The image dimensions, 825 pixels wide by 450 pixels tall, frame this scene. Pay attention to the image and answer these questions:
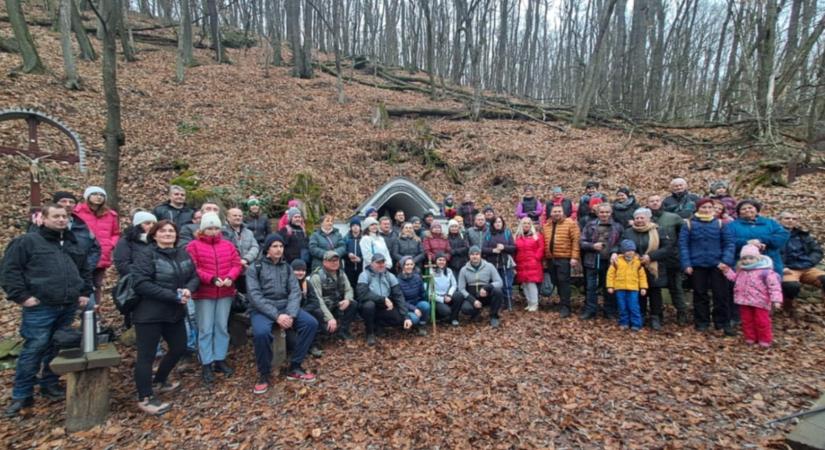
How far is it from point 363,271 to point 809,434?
4.70 meters

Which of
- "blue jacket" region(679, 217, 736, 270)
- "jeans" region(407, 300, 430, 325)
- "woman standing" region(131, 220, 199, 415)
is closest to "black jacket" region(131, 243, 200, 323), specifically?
"woman standing" region(131, 220, 199, 415)

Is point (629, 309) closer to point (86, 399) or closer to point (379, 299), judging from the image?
point (379, 299)

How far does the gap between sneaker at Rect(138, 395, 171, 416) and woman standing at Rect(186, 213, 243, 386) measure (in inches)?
20.8

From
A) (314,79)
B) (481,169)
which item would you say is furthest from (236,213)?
(314,79)

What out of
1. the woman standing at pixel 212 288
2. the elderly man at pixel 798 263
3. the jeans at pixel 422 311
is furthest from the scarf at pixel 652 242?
the woman standing at pixel 212 288

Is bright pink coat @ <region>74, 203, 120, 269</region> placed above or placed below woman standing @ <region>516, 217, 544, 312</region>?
above

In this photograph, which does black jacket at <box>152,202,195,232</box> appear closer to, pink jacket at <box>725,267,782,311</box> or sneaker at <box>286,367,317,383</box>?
sneaker at <box>286,367,317,383</box>

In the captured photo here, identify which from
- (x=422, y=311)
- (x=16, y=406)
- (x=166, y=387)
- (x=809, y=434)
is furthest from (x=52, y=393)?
(x=809, y=434)

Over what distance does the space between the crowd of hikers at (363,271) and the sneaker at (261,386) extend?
0.07ft

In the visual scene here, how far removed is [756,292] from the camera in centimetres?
466

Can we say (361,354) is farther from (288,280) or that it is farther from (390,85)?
(390,85)

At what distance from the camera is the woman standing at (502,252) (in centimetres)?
647

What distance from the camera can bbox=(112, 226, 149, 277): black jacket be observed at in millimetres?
3972

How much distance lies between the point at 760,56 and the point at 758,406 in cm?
1117
